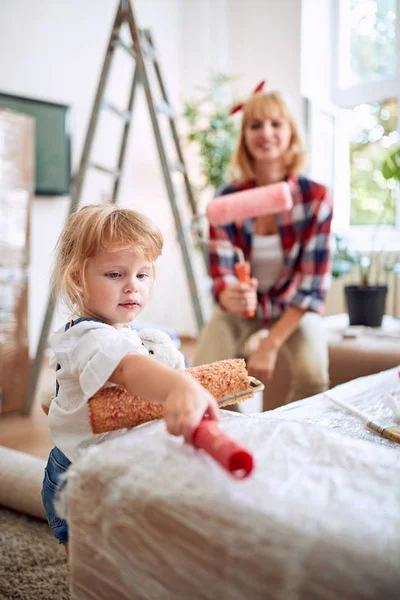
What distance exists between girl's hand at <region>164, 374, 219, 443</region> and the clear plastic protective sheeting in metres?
0.02

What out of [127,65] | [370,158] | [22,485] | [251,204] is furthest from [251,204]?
[127,65]

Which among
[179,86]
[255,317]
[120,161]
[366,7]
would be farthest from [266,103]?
[179,86]

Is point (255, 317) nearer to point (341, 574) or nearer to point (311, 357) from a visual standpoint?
point (311, 357)

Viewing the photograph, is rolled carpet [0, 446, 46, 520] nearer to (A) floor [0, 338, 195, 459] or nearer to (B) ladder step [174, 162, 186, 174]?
(A) floor [0, 338, 195, 459]

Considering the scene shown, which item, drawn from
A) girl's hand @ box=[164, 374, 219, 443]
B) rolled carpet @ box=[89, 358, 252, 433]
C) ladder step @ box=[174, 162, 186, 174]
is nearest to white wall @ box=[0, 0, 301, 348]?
ladder step @ box=[174, 162, 186, 174]

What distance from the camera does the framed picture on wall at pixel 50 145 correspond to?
3.32 m

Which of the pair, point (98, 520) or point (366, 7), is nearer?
point (98, 520)

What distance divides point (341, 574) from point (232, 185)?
1.37 m

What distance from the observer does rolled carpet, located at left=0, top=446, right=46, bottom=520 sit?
129 cm

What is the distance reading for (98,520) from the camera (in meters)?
0.56

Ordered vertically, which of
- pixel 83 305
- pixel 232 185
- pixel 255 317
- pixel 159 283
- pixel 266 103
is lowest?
pixel 159 283

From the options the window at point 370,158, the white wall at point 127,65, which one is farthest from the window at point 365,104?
the white wall at point 127,65

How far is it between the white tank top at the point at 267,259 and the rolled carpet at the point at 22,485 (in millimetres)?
785

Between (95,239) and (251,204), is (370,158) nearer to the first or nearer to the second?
(251,204)
